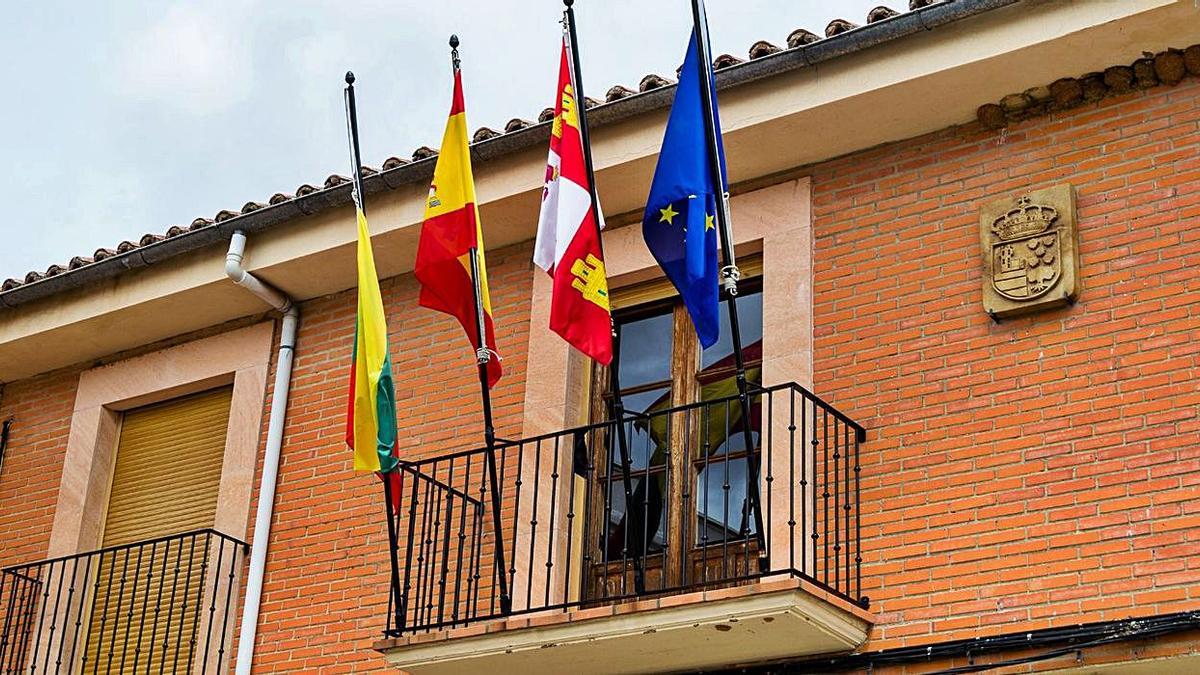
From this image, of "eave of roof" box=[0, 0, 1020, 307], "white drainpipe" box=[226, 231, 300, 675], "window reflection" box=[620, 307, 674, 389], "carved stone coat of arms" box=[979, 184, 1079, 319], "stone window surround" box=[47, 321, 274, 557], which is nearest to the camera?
"carved stone coat of arms" box=[979, 184, 1079, 319]

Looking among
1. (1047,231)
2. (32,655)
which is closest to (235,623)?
(32,655)

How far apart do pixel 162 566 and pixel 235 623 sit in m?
0.87

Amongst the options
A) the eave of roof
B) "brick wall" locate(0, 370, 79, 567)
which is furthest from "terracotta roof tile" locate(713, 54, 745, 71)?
"brick wall" locate(0, 370, 79, 567)

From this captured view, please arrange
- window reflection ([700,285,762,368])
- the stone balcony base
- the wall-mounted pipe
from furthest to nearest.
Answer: the wall-mounted pipe
window reflection ([700,285,762,368])
the stone balcony base

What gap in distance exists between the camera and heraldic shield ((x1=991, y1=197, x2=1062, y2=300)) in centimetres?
841

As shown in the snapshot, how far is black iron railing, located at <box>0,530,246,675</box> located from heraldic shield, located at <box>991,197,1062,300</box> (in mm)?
4507

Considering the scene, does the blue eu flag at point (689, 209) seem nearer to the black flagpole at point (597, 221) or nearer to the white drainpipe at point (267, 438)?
the black flagpole at point (597, 221)

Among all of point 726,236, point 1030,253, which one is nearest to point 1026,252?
point 1030,253

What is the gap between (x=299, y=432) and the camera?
10844 millimetres

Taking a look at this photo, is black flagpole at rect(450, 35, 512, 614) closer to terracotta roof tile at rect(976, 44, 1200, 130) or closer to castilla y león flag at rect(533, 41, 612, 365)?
castilla y león flag at rect(533, 41, 612, 365)

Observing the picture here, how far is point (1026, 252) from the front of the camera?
8523 mm

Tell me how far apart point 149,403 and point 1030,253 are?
585 centimetres

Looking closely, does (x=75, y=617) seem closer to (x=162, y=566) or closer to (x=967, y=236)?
(x=162, y=566)

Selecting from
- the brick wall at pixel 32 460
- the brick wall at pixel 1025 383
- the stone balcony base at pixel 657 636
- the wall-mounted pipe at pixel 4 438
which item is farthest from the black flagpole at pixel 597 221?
the wall-mounted pipe at pixel 4 438
